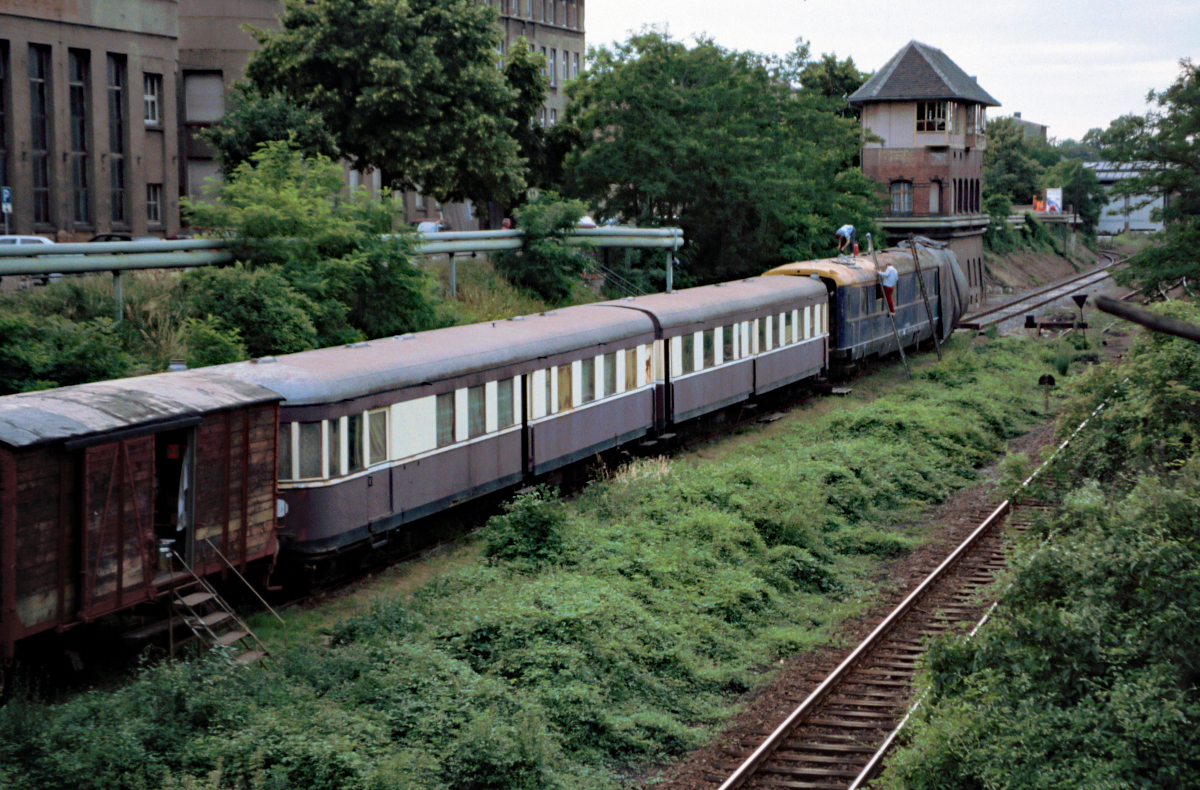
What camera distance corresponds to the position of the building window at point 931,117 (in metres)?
61.9

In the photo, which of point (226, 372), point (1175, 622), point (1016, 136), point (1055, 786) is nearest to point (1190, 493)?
point (1175, 622)

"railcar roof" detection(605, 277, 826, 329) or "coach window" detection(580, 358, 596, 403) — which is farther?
"railcar roof" detection(605, 277, 826, 329)

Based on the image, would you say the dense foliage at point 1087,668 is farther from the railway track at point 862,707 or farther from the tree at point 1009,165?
the tree at point 1009,165

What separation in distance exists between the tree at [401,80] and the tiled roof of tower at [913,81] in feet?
107

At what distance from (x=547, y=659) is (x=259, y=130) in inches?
825

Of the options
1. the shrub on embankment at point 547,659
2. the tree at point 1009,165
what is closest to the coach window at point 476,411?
the shrub on embankment at point 547,659

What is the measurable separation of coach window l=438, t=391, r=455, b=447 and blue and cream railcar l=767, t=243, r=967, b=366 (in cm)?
1750

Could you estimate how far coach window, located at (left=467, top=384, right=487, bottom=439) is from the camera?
1770 centimetres

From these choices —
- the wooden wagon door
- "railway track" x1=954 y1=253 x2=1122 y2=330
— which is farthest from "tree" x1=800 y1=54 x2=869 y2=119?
the wooden wagon door

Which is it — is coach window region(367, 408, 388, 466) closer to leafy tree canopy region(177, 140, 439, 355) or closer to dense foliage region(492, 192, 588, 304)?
leafy tree canopy region(177, 140, 439, 355)

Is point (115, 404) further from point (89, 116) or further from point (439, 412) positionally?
point (89, 116)

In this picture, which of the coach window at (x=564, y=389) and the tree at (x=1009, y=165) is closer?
the coach window at (x=564, y=389)

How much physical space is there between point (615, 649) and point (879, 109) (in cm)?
5521

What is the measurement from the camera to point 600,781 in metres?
10.6
